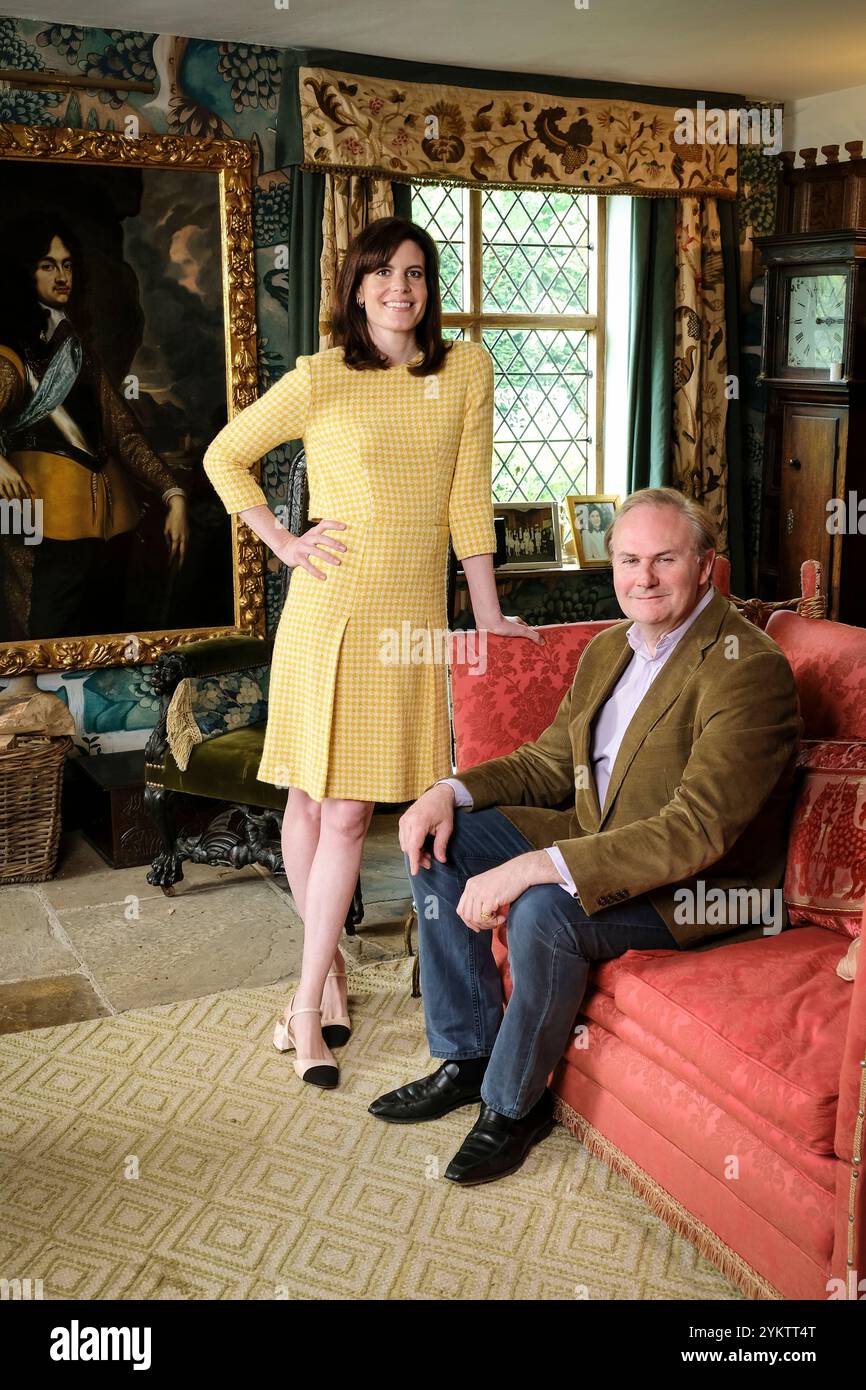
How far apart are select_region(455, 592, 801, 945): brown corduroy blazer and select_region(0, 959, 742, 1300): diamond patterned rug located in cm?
53

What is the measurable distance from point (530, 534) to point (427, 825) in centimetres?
279

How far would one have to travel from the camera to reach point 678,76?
4.71 meters

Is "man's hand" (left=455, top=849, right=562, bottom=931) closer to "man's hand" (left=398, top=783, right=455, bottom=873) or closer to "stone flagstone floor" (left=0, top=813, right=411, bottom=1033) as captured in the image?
"man's hand" (left=398, top=783, right=455, bottom=873)

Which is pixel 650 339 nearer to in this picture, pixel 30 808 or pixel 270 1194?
pixel 30 808

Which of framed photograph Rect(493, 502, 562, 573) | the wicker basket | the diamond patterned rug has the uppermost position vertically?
framed photograph Rect(493, 502, 562, 573)

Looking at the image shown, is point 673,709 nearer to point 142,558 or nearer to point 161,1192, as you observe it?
point 161,1192

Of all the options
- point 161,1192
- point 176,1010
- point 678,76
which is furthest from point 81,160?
point 161,1192

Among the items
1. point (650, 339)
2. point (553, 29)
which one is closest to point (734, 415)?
point (650, 339)

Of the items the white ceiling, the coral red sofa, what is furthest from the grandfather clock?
the coral red sofa

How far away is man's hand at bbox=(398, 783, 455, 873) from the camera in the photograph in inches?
95.1

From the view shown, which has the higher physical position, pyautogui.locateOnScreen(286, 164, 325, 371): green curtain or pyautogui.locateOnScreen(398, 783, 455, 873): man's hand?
pyautogui.locateOnScreen(286, 164, 325, 371): green curtain

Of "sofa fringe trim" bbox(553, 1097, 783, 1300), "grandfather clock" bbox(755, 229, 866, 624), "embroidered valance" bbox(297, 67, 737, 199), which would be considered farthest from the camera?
"grandfather clock" bbox(755, 229, 866, 624)
